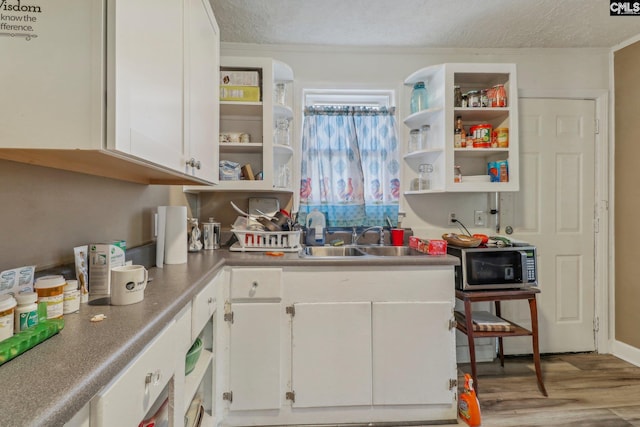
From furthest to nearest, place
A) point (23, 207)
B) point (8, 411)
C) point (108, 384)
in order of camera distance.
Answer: point (23, 207) → point (108, 384) → point (8, 411)

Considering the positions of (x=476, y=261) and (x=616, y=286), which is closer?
(x=476, y=261)

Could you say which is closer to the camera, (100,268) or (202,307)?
(100,268)

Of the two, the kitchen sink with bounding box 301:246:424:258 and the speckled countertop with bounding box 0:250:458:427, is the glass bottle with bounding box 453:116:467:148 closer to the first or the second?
the kitchen sink with bounding box 301:246:424:258

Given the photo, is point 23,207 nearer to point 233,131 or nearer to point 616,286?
point 233,131

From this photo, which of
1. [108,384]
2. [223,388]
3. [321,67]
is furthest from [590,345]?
[108,384]

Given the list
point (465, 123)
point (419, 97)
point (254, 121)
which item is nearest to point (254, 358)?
point (254, 121)

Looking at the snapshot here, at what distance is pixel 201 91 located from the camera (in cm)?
138

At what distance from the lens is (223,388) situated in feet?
5.02

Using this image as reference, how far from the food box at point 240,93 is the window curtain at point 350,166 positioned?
43 centimetres

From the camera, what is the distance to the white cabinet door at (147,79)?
27.2 inches

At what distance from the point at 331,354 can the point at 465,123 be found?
191 centimetres

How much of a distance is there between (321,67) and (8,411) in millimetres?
2415

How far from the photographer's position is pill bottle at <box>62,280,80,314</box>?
812 millimetres

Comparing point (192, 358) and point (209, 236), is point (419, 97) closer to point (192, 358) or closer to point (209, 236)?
point (209, 236)
